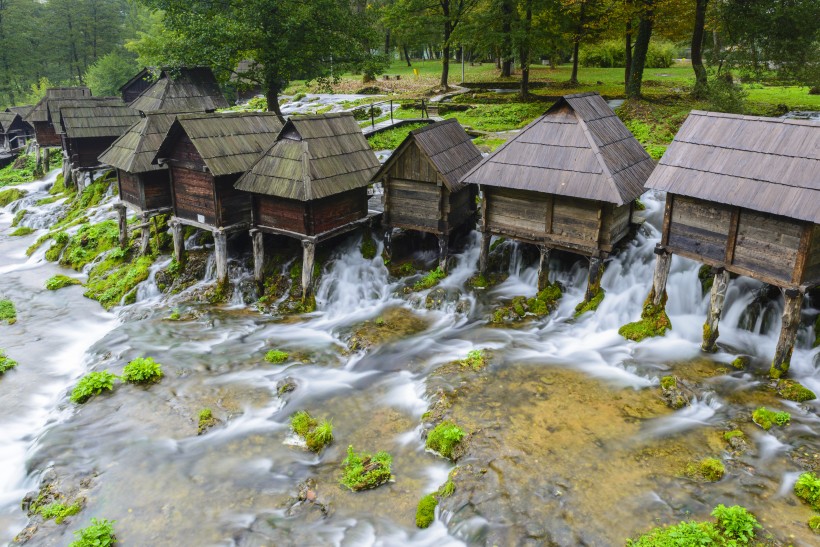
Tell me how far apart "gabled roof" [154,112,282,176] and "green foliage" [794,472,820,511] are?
17.9 metres

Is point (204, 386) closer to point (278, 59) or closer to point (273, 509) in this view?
point (273, 509)

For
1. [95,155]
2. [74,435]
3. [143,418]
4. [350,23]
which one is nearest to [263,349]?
[143,418]

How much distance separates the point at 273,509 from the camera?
37.1 ft

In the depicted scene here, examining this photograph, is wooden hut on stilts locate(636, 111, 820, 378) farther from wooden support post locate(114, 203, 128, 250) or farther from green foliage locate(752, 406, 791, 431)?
wooden support post locate(114, 203, 128, 250)

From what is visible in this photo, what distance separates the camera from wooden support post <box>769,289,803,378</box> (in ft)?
44.1

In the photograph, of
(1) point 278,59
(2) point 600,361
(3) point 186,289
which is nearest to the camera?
(2) point 600,361

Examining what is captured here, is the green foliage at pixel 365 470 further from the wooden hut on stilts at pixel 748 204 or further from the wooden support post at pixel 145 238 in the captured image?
the wooden support post at pixel 145 238

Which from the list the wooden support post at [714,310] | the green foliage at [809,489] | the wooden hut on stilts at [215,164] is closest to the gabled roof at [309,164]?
the wooden hut on stilts at [215,164]

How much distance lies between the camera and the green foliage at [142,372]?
15.7m

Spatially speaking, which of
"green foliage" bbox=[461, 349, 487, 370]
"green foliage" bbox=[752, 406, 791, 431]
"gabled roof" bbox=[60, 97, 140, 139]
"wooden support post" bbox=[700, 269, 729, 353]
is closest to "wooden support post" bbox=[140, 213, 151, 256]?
"gabled roof" bbox=[60, 97, 140, 139]

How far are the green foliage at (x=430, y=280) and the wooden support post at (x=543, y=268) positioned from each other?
339 centimetres

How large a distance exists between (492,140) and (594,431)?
19535 millimetres

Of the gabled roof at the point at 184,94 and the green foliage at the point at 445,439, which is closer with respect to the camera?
the green foliage at the point at 445,439

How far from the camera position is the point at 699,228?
48.9 ft
